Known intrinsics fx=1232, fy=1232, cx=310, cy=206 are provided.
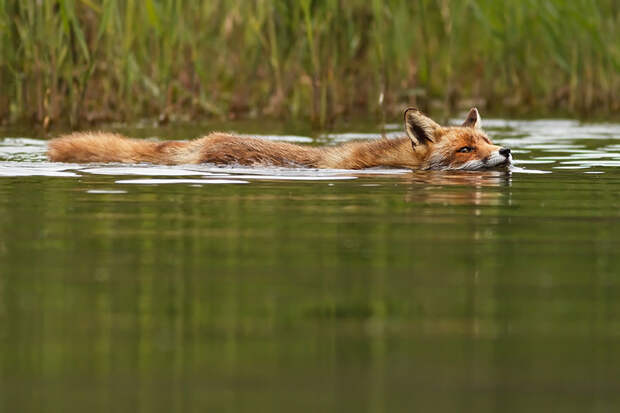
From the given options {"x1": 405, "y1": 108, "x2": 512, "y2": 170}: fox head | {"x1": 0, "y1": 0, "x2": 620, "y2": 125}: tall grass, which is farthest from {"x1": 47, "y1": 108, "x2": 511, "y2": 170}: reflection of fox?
{"x1": 0, "y1": 0, "x2": 620, "y2": 125}: tall grass

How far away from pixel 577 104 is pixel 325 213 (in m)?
12.4

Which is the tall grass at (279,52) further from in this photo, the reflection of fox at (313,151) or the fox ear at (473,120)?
the fox ear at (473,120)

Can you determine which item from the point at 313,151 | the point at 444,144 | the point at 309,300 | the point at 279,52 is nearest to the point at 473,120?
the point at 444,144

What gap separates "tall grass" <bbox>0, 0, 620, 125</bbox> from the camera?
14.1m

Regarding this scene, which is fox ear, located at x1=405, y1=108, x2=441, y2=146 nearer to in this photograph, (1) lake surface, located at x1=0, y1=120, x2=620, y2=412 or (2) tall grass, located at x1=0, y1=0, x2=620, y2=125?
(1) lake surface, located at x1=0, y1=120, x2=620, y2=412

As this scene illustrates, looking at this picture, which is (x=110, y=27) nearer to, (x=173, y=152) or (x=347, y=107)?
(x=173, y=152)

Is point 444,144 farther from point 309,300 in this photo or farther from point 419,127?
point 309,300

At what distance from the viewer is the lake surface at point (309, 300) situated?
3.38 metres

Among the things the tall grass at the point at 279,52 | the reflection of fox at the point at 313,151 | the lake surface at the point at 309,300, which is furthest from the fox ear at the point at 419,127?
the tall grass at the point at 279,52

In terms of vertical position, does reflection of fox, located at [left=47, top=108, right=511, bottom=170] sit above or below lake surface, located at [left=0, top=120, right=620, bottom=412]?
above

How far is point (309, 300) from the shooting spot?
466 centimetres

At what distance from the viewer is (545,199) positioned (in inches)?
336

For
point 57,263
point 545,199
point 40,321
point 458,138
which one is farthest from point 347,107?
point 40,321

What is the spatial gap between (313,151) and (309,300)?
22.8 ft
